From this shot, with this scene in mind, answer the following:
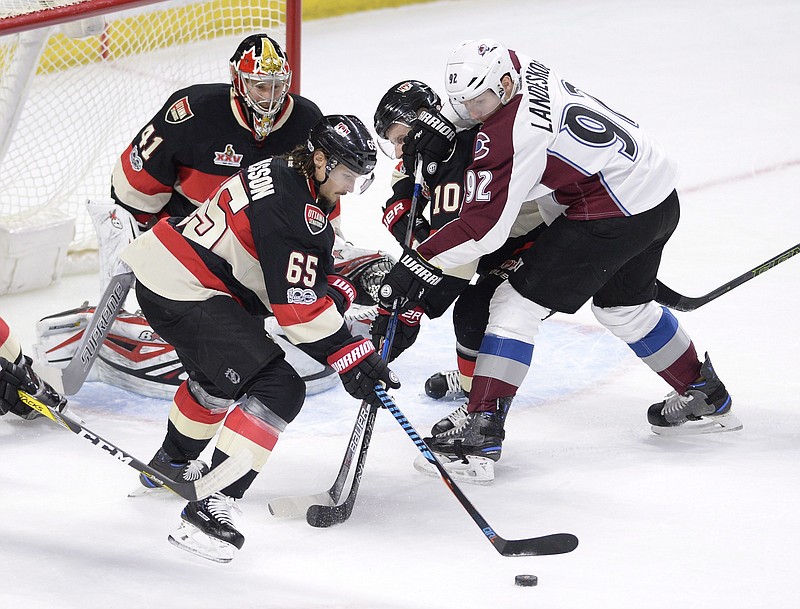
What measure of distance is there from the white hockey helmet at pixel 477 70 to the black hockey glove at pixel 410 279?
0.40 metres

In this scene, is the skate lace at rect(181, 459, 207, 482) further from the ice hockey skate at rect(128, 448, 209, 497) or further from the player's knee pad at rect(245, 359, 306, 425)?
the player's knee pad at rect(245, 359, 306, 425)

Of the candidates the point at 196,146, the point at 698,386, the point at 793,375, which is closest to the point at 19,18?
the point at 196,146

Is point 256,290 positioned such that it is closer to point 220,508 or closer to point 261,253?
point 261,253

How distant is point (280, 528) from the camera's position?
287cm

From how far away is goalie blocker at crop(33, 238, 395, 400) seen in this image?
12.0 feet

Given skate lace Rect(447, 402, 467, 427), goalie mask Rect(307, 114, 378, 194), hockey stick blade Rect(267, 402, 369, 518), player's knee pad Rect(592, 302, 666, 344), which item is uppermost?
goalie mask Rect(307, 114, 378, 194)

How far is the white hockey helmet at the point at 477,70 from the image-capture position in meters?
2.94

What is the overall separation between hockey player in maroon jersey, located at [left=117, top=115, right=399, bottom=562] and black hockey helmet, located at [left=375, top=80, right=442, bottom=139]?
479 mm

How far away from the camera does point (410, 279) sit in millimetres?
3045

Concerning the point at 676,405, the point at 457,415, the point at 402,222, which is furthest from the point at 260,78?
the point at 676,405

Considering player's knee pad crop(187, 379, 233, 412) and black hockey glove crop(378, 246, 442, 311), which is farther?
black hockey glove crop(378, 246, 442, 311)

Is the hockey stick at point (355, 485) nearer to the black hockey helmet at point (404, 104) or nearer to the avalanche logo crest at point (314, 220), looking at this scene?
the black hockey helmet at point (404, 104)

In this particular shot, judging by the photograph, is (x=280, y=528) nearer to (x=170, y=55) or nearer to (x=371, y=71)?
(x=170, y=55)

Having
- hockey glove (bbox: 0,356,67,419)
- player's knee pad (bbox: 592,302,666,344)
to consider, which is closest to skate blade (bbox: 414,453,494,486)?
player's knee pad (bbox: 592,302,666,344)
